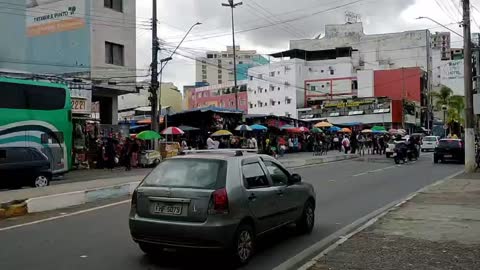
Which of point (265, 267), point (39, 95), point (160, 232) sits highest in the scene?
point (39, 95)

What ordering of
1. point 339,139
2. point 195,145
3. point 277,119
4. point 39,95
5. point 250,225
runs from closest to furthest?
point 250,225 < point 39,95 < point 195,145 < point 277,119 < point 339,139

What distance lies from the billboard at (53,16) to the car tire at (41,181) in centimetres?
2037

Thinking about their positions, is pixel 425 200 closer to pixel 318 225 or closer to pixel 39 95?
pixel 318 225

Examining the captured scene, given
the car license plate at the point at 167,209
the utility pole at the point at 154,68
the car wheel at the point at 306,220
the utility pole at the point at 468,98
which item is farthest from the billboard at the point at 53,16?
the car license plate at the point at 167,209

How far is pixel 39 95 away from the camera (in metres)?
23.7

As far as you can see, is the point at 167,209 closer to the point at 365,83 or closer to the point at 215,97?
the point at 365,83

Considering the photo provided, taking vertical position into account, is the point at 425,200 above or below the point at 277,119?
below

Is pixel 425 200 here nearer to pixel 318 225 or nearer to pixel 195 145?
pixel 318 225

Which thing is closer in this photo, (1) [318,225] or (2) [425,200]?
(1) [318,225]

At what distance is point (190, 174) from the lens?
780 centimetres

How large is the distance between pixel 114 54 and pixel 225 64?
83688mm

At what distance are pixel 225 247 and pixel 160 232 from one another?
90 cm

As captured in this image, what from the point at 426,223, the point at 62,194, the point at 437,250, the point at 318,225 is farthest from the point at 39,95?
the point at 437,250

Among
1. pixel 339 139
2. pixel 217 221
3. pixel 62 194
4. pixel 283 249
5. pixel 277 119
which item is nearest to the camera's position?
pixel 217 221
